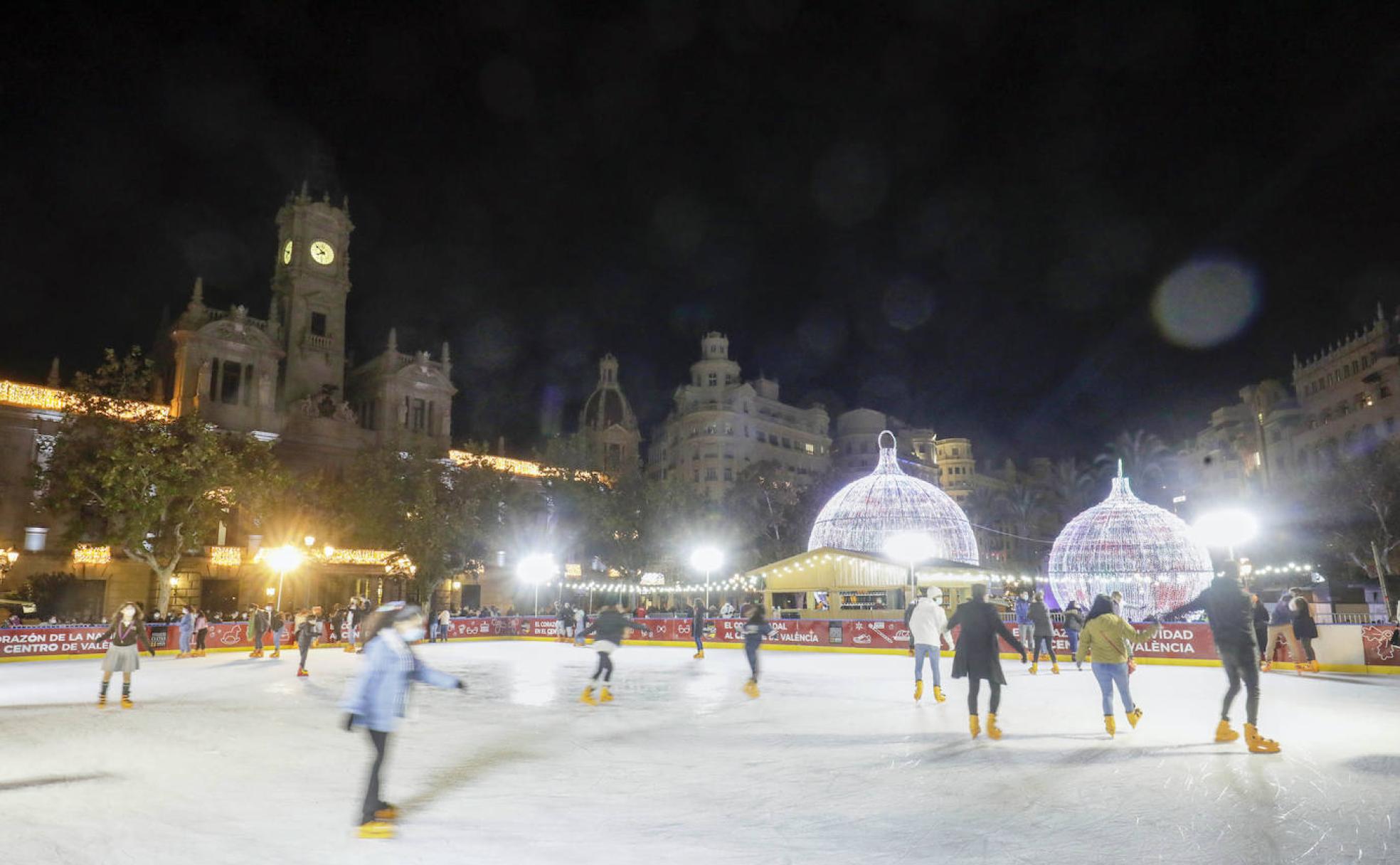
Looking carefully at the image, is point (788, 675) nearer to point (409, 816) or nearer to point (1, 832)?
point (409, 816)

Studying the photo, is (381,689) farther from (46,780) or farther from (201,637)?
(201,637)

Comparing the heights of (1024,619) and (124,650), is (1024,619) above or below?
above

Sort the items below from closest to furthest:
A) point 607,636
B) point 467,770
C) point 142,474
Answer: point 467,770 → point 607,636 → point 142,474

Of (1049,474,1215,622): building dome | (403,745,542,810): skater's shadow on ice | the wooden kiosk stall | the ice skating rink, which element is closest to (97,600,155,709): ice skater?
the ice skating rink

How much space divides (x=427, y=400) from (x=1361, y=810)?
2299 inches

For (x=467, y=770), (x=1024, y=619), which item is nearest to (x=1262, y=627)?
(x=1024, y=619)

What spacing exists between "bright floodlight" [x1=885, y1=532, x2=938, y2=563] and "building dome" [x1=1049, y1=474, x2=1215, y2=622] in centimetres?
526

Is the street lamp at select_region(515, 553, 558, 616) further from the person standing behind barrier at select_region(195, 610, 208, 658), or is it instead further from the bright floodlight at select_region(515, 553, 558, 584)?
the person standing behind barrier at select_region(195, 610, 208, 658)

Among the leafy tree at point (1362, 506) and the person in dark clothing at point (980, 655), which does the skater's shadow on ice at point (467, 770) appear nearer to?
the person in dark clothing at point (980, 655)

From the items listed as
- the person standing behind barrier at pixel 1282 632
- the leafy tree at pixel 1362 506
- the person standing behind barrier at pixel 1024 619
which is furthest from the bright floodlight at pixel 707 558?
the leafy tree at pixel 1362 506

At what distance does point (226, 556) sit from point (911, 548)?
112ft

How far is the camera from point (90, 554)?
41156 mm

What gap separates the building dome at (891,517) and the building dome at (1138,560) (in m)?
4.85

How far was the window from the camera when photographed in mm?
50938
